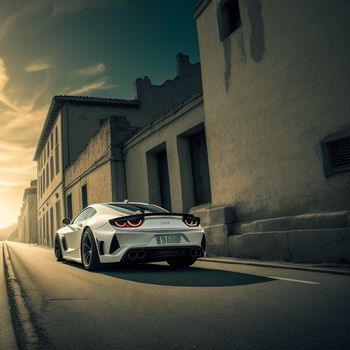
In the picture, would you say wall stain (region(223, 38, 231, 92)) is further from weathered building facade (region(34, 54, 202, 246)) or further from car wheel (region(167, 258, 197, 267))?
weathered building facade (region(34, 54, 202, 246))

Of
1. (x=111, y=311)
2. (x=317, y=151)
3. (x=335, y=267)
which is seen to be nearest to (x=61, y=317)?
(x=111, y=311)

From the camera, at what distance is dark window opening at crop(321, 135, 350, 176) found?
19.5 feet

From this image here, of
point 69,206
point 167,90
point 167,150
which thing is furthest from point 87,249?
point 167,90

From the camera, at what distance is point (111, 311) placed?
10.8 feet

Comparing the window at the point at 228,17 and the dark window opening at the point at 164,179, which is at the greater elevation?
the window at the point at 228,17

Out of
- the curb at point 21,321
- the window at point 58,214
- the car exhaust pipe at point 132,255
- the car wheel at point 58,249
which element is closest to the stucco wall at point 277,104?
the car exhaust pipe at point 132,255

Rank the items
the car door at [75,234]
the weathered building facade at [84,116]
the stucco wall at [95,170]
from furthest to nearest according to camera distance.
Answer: the weathered building facade at [84,116] → the stucco wall at [95,170] → the car door at [75,234]

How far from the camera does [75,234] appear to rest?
7.43m

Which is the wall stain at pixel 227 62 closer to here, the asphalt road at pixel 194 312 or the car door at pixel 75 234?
the car door at pixel 75 234

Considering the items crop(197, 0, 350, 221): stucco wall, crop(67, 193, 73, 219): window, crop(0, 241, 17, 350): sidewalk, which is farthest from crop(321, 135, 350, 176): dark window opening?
crop(67, 193, 73, 219): window

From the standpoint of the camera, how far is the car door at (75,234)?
7.18 m

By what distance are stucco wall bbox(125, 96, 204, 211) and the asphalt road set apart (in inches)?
237

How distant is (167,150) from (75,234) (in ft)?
16.5

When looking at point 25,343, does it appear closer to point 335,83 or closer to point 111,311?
point 111,311
